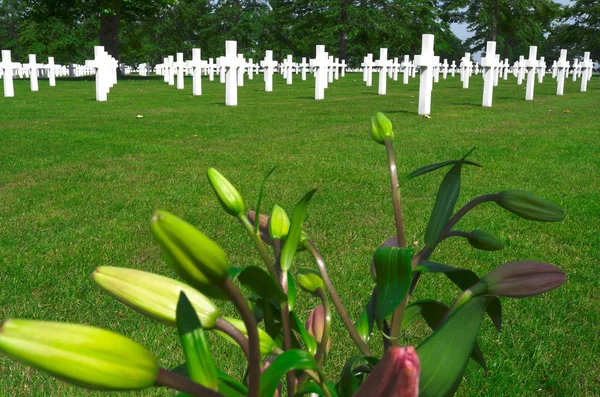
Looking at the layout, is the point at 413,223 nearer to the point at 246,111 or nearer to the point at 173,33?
the point at 246,111

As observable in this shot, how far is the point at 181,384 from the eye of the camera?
0.51 m

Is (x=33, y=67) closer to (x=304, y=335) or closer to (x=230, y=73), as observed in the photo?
(x=230, y=73)

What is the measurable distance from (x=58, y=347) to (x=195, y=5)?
2013 inches

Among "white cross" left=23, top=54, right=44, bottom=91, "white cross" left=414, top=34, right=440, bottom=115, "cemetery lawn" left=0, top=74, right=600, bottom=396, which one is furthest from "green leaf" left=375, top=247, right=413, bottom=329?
"white cross" left=23, top=54, right=44, bottom=91

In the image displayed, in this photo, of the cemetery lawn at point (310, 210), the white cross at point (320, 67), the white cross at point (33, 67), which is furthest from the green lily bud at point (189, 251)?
the white cross at point (33, 67)

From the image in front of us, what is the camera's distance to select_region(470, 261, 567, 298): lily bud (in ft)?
2.40

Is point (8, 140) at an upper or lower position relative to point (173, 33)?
lower

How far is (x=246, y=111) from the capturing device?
460 inches

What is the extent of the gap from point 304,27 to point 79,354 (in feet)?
151

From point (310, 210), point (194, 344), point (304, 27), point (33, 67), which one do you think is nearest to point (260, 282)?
point (194, 344)

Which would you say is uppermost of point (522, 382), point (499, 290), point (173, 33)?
point (173, 33)

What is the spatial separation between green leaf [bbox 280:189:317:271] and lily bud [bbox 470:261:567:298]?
0.23m

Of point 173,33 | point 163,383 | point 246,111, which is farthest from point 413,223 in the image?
point 173,33

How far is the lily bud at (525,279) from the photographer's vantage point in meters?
0.73
